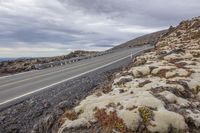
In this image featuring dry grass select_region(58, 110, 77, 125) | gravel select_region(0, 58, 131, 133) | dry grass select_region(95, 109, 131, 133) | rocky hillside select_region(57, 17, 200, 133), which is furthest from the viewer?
gravel select_region(0, 58, 131, 133)

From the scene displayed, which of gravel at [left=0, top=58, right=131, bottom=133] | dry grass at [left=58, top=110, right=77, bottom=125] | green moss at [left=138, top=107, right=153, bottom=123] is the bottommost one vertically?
gravel at [left=0, top=58, right=131, bottom=133]

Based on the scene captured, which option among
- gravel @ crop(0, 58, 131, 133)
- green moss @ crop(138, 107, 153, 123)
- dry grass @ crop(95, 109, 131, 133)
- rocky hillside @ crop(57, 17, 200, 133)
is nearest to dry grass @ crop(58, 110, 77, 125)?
rocky hillside @ crop(57, 17, 200, 133)

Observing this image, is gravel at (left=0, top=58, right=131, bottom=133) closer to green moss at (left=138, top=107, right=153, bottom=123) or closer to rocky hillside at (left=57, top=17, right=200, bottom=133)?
rocky hillside at (left=57, top=17, right=200, bottom=133)

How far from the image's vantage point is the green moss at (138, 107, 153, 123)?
11716 mm

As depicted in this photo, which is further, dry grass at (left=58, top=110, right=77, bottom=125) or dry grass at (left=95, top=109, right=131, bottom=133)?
dry grass at (left=58, top=110, right=77, bottom=125)

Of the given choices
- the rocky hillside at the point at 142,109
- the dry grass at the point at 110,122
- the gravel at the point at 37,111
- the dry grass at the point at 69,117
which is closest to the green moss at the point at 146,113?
the rocky hillside at the point at 142,109

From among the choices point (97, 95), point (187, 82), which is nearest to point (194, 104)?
point (187, 82)

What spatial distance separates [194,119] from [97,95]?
176 inches

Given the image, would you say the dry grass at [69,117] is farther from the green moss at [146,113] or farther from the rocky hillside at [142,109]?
the green moss at [146,113]

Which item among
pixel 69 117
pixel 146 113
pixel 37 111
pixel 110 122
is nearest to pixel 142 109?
pixel 146 113

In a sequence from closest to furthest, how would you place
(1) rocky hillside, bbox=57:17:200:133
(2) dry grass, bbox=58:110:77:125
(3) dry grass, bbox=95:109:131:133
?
(3) dry grass, bbox=95:109:131:133 → (1) rocky hillside, bbox=57:17:200:133 → (2) dry grass, bbox=58:110:77:125

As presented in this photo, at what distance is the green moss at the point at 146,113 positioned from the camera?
38.4 ft

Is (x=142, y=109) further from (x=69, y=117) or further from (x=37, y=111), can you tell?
(x=37, y=111)

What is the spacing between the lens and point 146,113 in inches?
472
